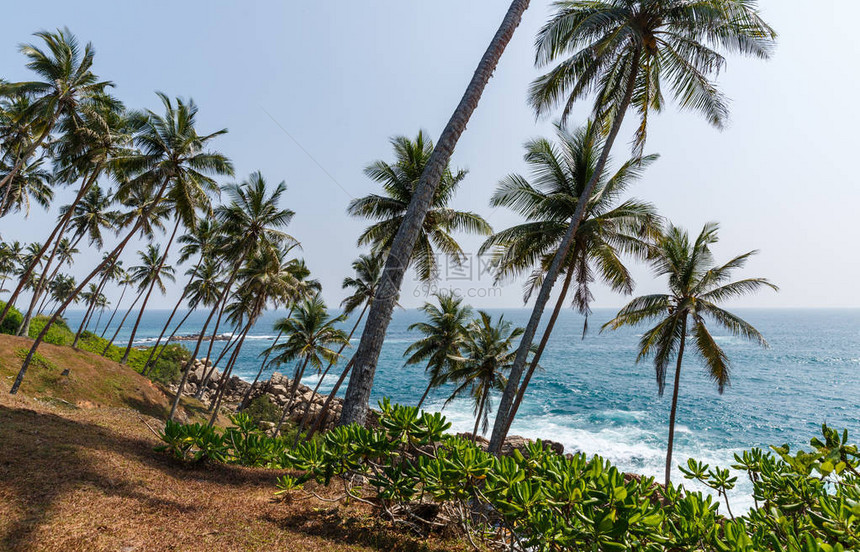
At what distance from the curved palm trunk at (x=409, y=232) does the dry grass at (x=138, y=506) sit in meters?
1.74

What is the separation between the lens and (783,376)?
48.4 metres

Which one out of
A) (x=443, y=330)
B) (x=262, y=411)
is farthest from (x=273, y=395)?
(x=443, y=330)

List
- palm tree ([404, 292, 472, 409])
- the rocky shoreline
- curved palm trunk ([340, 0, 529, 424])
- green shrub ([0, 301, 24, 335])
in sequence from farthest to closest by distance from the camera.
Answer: the rocky shoreline < green shrub ([0, 301, 24, 335]) < palm tree ([404, 292, 472, 409]) < curved palm trunk ([340, 0, 529, 424])

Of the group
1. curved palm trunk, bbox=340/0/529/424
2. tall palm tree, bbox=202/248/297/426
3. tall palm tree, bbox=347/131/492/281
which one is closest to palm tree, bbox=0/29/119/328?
tall palm tree, bbox=202/248/297/426

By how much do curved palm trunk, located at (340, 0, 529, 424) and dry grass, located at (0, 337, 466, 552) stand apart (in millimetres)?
1742

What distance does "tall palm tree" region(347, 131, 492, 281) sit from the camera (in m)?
14.4

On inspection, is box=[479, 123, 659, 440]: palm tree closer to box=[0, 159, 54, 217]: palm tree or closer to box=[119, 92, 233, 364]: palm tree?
box=[119, 92, 233, 364]: palm tree

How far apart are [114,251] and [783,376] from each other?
72.2m

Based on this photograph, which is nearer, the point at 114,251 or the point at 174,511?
the point at 174,511

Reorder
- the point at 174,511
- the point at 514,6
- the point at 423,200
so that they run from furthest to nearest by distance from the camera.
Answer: the point at 514,6, the point at 423,200, the point at 174,511

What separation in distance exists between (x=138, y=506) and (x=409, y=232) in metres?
5.71

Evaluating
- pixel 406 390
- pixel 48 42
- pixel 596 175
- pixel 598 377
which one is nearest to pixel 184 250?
pixel 48 42

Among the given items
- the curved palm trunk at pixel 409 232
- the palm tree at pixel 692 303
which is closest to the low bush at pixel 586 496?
the curved palm trunk at pixel 409 232

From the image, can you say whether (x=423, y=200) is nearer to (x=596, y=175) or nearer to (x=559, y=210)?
(x=596, y=175)
